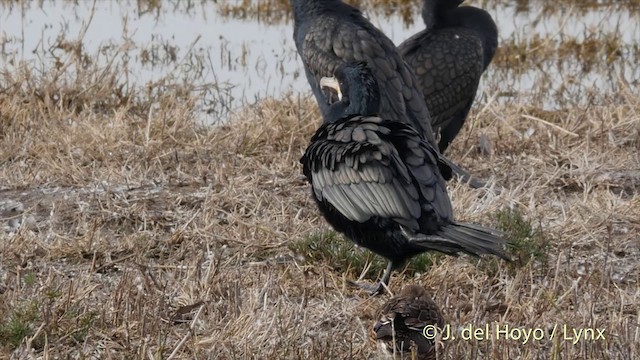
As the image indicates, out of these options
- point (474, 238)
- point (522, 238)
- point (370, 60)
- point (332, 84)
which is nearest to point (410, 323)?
point (474, 238)

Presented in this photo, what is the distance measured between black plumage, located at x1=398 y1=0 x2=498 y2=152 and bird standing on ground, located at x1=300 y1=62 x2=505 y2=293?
7.85 feet

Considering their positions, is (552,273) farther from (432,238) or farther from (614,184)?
(614,184)

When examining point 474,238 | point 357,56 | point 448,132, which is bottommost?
point 448,132

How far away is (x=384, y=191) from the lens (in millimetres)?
5031

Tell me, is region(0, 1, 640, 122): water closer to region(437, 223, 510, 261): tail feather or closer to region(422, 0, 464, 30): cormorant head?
region(422, 0, 464, 30): cormorant head

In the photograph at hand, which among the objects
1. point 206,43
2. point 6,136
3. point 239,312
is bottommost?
point 206,43

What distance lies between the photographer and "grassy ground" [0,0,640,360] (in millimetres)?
4637

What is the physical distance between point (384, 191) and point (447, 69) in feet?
→ 9.48

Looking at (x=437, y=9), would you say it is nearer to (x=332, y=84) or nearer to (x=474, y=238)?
(x=332, y=84)

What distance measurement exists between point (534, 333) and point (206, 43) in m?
7.41

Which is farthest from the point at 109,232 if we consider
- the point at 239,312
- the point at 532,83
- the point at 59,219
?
the point at 532,83

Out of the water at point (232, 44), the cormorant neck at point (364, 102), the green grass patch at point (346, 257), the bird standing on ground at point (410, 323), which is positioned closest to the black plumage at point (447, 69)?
the water at point (232, 44)

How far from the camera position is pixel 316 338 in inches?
184

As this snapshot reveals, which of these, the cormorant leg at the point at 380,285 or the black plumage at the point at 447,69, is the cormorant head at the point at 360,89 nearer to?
the cormorant leg at the point at 380,285
